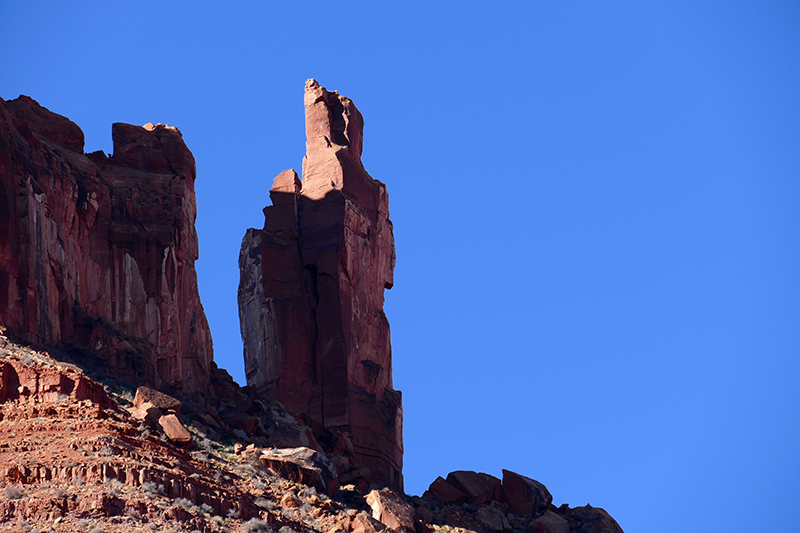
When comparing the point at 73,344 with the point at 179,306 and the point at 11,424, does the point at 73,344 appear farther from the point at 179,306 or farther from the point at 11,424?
the point at 11,424

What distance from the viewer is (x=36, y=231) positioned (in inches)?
2480

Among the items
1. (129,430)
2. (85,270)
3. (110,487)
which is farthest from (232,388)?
(110,487)

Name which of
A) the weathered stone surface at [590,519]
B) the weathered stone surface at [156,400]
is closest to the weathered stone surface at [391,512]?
the weathered stone surface at [156,400]

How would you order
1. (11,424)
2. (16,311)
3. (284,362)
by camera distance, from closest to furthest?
1. (11,424)
2. (16,311)
3. (284,362)

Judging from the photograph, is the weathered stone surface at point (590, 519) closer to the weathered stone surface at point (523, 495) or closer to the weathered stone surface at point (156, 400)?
the weathered stone surface at point (523, 495)

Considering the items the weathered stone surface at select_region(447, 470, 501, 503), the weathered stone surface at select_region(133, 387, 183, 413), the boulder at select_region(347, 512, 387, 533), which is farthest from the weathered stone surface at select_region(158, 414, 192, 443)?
the weathered stone surface at select_region(447, 470, 501, 503)

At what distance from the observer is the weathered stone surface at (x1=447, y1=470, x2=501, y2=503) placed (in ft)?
246

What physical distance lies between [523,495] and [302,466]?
20461mm

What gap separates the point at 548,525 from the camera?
72875mm

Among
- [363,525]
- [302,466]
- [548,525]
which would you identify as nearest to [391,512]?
[302,466]

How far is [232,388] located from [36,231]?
15897 mm

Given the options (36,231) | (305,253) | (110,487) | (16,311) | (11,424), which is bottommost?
(110,487)

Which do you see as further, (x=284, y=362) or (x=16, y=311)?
(x=284, y=362)

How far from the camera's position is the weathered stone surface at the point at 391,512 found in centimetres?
5788
